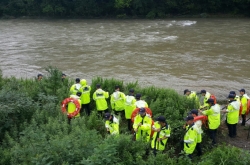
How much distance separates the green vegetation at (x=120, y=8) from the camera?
132ft

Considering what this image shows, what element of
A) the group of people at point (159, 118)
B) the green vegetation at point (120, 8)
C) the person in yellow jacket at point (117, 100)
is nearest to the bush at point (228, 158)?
the group of people at point (159, 118)

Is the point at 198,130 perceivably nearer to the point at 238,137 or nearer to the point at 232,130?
the point at 232,130

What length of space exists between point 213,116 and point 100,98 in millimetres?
3632

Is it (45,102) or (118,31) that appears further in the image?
(118,31)

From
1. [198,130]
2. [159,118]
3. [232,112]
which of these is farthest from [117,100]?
[232,112]

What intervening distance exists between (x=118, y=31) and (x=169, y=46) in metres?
9.22

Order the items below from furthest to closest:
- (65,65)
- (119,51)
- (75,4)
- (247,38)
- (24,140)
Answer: (75,4) < (247,38) < (119,51) < (65,65) < (24,140)

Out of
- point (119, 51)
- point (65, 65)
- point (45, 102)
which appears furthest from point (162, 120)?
point (119, 51)

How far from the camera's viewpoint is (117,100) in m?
9.32

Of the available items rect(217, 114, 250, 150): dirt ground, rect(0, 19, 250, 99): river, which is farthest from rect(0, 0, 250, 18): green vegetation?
rect(217, 114, 250, 150): dirt ground

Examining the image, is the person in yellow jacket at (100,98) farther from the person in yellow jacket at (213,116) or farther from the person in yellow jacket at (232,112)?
the person in yellow jacket at (232,112)

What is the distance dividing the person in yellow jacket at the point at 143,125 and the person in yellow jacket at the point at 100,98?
→ 2.44 meters

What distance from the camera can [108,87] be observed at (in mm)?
11523

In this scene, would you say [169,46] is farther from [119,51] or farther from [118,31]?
[118,31]
